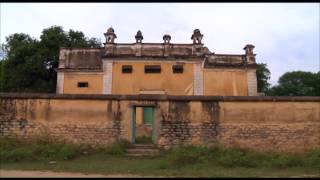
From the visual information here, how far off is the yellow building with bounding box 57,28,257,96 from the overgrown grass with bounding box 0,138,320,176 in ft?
36.4

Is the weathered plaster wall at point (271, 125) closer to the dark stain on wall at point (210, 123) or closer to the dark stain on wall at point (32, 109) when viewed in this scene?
the dark stain on wall at point (210, 123)

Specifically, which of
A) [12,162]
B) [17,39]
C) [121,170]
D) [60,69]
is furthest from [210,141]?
[17,39]

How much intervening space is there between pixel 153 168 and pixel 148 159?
1971 millimetres

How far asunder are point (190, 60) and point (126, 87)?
4.10m

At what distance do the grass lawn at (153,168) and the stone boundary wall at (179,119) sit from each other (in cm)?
161

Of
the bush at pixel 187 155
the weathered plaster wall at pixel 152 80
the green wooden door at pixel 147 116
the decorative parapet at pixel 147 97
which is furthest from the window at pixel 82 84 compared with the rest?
the bush at pixel 187 155

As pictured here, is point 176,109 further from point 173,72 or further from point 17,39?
point 17,39

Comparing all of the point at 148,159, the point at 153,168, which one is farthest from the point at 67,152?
the point at 153,168

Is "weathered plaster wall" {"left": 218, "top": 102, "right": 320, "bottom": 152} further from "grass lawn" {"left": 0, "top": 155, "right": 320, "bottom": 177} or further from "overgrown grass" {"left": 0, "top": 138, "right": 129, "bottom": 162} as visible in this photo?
"overgrown grass" {"left": 0, "top": 138, "right": 129, "bottom": 162}

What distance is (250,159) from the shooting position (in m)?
12.6

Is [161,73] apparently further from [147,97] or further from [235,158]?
[235,158]

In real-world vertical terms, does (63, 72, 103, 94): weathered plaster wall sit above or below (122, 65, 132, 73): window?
below

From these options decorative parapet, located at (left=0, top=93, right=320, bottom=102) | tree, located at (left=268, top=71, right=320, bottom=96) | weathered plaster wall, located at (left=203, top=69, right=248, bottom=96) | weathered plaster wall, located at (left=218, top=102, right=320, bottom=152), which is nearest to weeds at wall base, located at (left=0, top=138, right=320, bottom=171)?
weathered plaster wall, located at (left=218, top=102, right=320, bottom=152)

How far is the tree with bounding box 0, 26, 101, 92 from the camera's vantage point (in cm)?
3131
